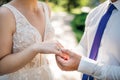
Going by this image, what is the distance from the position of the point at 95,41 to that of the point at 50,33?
0.38 meters

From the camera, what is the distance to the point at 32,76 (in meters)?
2.91

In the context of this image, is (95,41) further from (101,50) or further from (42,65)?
(42,65)

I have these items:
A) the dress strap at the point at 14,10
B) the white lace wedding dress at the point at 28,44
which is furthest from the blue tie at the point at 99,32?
the dress strap at the point at 14,10

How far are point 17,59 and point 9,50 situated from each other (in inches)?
3.8

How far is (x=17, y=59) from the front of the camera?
2674mm

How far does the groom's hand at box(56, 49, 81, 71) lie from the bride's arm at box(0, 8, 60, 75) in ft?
0.36

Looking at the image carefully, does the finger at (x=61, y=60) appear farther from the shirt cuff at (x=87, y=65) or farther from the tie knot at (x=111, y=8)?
the tie knot at (x=111, y=8)

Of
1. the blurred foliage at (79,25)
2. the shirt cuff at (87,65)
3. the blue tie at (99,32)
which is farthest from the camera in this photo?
the blurred foliage at (79,25)

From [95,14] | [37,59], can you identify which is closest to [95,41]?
[95,14]

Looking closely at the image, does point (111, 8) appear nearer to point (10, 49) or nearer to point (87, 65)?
point (87, 65)

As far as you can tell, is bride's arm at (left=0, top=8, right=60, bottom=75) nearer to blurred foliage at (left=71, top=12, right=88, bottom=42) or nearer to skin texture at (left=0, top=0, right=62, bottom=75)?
skin texture at (left=0, top=0, right=62, bottom=75)

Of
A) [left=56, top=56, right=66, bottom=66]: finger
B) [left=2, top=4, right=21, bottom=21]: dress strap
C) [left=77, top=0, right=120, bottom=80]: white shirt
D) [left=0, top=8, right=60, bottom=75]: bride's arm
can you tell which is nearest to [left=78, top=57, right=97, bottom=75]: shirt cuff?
[left=77, top=0, right=120, bottom=80]: white shirt

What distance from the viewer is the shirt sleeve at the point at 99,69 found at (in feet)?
8.90

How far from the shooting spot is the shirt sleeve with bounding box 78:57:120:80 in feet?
8.90
